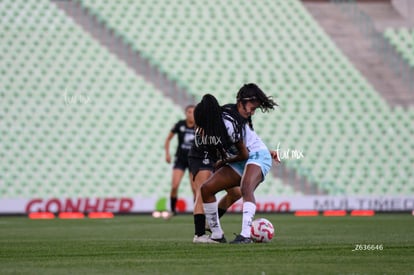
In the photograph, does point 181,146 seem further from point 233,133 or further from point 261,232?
point 233,133

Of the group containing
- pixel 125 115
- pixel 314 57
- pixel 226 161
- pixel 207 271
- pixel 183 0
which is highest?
pixel 183 0

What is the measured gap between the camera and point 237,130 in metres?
10.2

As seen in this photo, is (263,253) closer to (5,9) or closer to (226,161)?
(226,161)

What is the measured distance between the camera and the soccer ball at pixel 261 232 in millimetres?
10344

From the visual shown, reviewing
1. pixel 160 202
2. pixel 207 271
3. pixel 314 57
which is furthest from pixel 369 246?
pixel 314 57

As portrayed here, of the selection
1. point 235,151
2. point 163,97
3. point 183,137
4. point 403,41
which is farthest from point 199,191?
point 403,41

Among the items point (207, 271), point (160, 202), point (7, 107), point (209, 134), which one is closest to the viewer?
point (207, 271)

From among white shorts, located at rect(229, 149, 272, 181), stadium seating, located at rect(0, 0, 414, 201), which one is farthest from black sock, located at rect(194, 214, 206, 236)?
stadium seating, located at rect(0, 0, 414, 201)

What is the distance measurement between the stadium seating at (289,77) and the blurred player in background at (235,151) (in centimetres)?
1523

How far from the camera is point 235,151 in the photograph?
34.2 ft

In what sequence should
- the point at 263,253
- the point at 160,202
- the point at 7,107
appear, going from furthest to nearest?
the point at 7,107, the point at 160,202, the point at 263,253

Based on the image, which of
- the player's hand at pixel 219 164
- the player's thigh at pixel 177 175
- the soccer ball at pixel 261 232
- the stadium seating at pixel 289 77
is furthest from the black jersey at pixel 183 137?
the stadium seating at pixel 289 77

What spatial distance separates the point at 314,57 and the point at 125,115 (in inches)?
266

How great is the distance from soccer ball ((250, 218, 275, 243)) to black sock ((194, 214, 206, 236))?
0.67 meters
